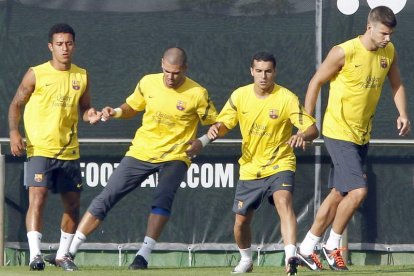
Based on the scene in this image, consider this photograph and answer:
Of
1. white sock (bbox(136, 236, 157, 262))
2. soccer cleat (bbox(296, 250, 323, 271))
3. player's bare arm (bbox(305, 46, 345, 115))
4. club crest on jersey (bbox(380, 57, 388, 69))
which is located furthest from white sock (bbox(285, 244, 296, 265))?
club crest on jersey (bbox(380, 57, 388, 69))

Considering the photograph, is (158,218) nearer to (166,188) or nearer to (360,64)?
(166,188)

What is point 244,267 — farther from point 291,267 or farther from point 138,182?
point 138,182

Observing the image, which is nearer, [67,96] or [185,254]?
[67,96]

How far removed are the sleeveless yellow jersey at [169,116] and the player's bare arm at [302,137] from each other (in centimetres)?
107

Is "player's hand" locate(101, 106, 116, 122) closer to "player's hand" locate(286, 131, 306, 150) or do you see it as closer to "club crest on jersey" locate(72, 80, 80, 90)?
"club crest on jersey" locate(72, 80, 80, 90)

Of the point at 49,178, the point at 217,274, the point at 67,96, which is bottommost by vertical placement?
the point at 217,274

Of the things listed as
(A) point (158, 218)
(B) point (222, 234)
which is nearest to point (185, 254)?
(B) point (222, 234)

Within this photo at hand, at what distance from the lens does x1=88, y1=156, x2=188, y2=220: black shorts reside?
36.4 ft

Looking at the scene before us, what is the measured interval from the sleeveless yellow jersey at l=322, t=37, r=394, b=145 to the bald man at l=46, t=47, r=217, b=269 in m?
1.05

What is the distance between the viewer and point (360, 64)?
424 inches

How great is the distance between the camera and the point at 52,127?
36.5 feet

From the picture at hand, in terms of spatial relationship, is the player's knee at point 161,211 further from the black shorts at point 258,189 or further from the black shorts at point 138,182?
the black shorts at point 258,189

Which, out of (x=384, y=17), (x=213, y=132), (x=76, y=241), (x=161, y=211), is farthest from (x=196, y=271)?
(x=384, y=17)

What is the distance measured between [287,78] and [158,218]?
6.08ft
